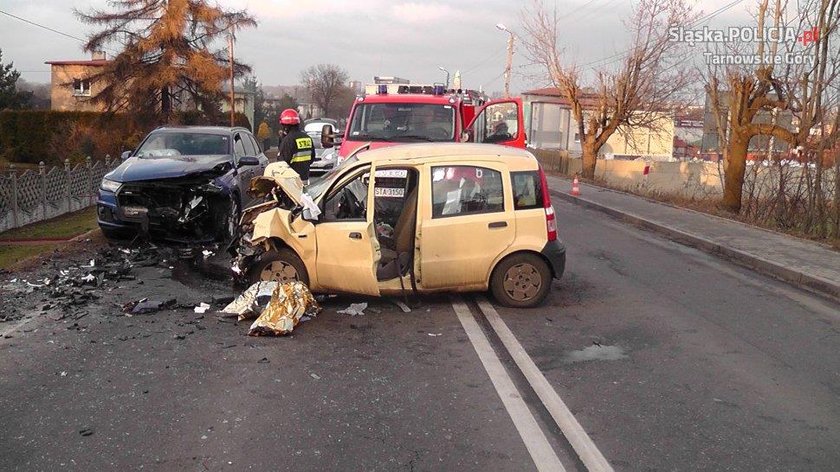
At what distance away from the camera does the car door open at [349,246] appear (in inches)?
297

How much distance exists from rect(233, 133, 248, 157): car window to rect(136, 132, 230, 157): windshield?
152mm

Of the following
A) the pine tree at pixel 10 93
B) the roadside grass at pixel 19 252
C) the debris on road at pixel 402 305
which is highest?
the pine tree at pixel 10 93

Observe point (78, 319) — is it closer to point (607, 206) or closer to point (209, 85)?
point (607, 206)

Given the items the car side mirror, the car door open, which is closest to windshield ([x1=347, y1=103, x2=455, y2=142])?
the car side mirror

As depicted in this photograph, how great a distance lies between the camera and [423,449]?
446 cm

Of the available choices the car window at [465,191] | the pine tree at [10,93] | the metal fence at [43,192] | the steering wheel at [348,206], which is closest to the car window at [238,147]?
the metal fence at [43,192]

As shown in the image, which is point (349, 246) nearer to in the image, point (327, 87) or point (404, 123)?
point (404, 123)

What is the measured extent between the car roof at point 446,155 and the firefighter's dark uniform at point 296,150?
173 inches

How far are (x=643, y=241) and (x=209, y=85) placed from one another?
24.6 metres

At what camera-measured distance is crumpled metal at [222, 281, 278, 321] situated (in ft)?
23.9

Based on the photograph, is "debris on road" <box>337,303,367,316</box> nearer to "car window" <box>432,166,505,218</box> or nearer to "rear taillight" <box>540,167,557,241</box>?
"car window" <box>432,166,505,218</box>

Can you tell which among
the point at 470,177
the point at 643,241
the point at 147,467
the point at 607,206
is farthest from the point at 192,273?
the point at 607,206

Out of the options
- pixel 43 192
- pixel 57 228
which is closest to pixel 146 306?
pixel 57 228

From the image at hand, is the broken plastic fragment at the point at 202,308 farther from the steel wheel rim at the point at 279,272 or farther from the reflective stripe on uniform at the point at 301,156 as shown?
the reflective stripe on uniform at the point at 301,156
